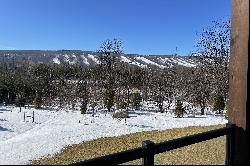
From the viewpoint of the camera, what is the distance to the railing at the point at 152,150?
2053 mm

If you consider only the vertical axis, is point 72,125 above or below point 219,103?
below

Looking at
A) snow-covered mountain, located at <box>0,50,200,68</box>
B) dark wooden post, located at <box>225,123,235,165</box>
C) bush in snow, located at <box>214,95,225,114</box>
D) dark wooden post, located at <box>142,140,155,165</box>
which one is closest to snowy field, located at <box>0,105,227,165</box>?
bush in snow, located at <box>214,95,225,114</box>

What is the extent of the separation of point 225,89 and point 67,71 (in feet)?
92.8

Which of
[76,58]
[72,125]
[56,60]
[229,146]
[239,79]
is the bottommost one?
[72,125]

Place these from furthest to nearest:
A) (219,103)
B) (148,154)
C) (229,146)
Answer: (219,103) < (229,146) < (148,154)

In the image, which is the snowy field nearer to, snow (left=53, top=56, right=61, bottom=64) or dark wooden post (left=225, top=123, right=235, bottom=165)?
dark wooden post (left=225, top=123, right=235, bottom=165)

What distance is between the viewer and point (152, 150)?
7.77ft

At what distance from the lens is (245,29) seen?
3156 mm

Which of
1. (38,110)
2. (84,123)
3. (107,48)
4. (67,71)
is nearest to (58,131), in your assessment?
(84,123)

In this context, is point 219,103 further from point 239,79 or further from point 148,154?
point 148,154

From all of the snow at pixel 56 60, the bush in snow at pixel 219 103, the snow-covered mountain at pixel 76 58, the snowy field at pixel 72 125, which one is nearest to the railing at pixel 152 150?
the snowy field at pixel 72 125

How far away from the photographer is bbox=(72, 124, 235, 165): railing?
2.05 meters

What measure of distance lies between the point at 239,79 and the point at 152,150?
1263 millimetres

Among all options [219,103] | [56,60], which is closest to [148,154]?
[219,103]
